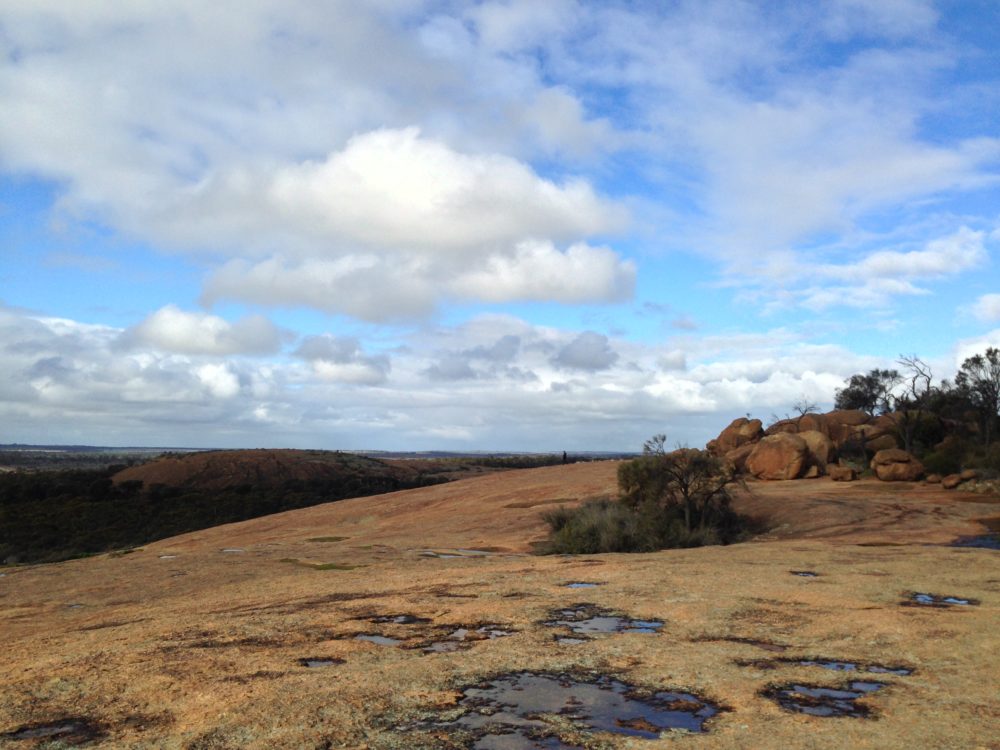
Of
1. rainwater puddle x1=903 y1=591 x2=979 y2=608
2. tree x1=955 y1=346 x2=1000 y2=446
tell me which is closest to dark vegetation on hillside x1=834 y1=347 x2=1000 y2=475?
tree x1=955 y1=346 x2=1000 y2=446

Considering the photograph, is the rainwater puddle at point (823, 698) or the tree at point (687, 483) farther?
the tree at point (687, 483)

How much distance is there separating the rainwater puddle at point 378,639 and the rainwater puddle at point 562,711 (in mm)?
1959

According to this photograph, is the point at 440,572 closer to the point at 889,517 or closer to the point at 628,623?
the point at 628,623

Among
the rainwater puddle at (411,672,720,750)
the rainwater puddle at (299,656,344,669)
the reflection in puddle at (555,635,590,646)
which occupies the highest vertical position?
the rainwater puddle at (411,672,720,750)

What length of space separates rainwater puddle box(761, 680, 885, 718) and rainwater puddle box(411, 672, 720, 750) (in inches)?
25.8

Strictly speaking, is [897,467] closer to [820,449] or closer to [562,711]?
[820,449]

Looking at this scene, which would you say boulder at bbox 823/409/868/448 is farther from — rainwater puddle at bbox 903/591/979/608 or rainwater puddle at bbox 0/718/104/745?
rainwater puddle at bbox 0/718/104/745

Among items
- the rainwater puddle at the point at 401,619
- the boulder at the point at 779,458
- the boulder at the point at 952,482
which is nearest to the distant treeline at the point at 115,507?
the rainwater puddle at the point at 401,619

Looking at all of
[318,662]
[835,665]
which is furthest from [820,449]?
[318,662]

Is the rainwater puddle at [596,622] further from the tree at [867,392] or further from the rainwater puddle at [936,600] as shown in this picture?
the tree at [867,392]

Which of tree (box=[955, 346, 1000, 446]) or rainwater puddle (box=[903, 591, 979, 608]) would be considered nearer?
rainwater puddle (box=[903, 591, 979, 608])

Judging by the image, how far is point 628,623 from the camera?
9727mm

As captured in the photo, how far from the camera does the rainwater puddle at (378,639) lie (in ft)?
28.7

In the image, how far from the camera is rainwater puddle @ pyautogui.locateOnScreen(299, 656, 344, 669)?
25.3ft
